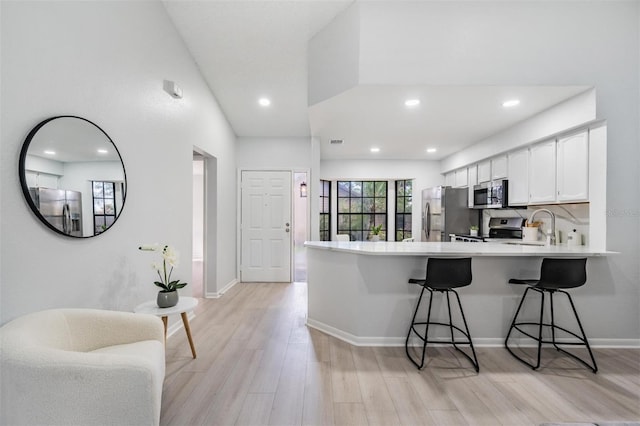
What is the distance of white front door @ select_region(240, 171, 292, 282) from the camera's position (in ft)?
17.8

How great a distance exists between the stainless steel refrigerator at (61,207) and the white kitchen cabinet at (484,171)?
4.89 m

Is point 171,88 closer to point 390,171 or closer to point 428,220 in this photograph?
point 390,171

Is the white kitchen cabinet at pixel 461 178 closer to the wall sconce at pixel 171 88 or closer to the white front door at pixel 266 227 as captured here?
the white front door at pixel 266 227

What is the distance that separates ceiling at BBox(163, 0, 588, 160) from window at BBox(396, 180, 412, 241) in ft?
5.60

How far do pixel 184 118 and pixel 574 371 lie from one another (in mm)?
4343

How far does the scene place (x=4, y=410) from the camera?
1.26m

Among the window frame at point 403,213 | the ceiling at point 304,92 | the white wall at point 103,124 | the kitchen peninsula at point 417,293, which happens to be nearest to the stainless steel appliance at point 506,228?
the ceiling at point 304,92

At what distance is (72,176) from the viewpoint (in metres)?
1.93

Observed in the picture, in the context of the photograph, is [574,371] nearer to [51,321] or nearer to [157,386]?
[157,386]

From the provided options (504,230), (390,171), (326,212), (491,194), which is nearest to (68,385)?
(491,194)

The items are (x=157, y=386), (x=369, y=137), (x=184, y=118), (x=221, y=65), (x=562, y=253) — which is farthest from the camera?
(x=369, y=137)

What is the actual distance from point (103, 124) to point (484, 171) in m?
4.80

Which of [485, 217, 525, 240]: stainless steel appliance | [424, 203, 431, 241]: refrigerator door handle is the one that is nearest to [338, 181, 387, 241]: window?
[424, 203, 431, 241]: refrigerator door handle

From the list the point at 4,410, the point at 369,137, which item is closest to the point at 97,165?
the point at 4,410
